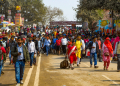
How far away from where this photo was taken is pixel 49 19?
89.8 m

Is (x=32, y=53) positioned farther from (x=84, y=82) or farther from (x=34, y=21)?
(x=34, y=21)

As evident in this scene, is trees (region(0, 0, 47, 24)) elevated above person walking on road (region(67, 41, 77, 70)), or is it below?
above

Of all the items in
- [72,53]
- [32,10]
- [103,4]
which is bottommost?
[72,53]

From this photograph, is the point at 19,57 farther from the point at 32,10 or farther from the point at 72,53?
the point at 32,10

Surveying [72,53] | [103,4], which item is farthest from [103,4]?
[72,53]

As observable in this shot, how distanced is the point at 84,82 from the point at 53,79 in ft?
4.42

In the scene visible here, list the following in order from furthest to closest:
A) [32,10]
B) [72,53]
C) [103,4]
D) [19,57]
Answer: [32,10]
[103,4]
[72,53]
[19,57]

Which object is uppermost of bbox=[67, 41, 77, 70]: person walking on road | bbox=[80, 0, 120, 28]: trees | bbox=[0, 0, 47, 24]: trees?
bbox=[0, 0, 47, 24]: trees

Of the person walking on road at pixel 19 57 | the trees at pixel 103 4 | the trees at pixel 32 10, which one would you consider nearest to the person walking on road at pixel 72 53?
the person walking on road at pixel 19 57

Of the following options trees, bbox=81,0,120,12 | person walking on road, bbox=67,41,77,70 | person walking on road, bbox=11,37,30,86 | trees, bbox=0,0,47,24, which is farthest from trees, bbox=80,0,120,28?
trees, bbox=0,0,47,24

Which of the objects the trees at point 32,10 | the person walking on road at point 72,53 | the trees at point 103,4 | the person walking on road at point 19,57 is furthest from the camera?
the trees at point 32,10

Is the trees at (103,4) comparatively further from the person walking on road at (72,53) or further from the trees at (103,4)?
the person walking on road at (72,53)

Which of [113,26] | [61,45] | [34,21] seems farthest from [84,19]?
[34,21]

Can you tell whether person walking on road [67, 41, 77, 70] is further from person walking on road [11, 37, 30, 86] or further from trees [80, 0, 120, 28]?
trees [80, 0, 120, 28]
